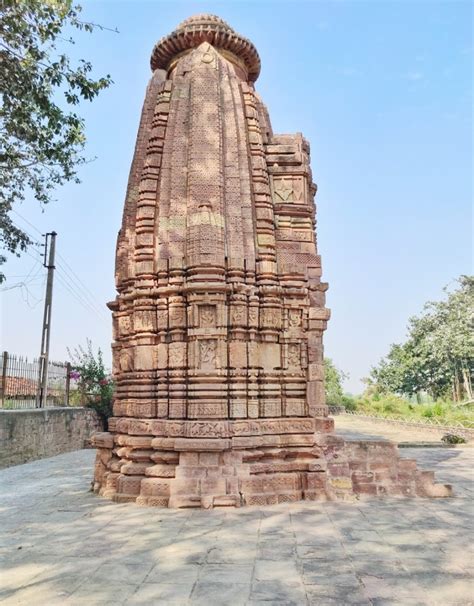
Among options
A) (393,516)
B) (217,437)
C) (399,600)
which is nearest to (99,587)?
(399,600)

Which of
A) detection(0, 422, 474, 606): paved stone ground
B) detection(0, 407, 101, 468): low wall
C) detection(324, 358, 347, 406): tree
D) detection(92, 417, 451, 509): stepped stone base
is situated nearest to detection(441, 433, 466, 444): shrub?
detection(92, 417, 451, 509): stepped stone base

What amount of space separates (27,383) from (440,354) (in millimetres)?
30268

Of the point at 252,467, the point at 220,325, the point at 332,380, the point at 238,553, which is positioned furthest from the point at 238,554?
the point at 332,380

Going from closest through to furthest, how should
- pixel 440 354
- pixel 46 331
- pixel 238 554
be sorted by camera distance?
pixel 238 554
pixel 46 331
pixel 440 354

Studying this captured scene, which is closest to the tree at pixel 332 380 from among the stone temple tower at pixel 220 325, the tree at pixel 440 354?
the tree at pixel 440 354

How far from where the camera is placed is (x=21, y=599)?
3.80 metres

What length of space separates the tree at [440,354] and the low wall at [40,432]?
27.3 metres

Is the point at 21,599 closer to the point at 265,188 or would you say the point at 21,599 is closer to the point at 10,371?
the point at 265,188

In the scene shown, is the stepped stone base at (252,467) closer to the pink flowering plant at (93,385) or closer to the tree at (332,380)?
the pink flowering plant at (93,385)

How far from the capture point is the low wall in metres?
12.2

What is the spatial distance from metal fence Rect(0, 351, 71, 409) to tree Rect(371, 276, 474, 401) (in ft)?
89.9

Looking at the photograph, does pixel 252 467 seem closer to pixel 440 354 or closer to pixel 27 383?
pixel 27 383

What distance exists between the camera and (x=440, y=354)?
36938mm

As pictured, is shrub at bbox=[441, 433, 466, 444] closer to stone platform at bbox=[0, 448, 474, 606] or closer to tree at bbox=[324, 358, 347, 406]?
stone platform at bbox=[0, 448, 474, 606]
